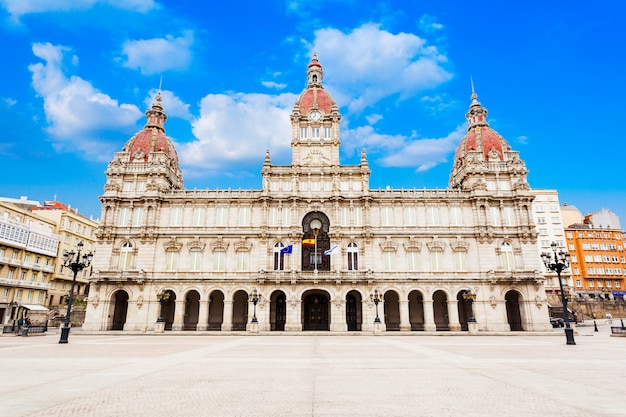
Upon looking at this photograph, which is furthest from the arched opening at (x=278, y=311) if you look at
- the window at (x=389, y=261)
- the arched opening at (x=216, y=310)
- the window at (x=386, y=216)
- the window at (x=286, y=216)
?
the window at (x=386, y=216)

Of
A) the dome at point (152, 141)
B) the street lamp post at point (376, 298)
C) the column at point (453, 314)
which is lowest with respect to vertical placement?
the column at point (453, 314)

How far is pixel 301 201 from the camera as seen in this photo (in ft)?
170

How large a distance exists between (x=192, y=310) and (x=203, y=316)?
4.21 meters

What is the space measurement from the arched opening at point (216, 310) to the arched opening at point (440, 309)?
29.1 metres

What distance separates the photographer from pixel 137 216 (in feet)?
169

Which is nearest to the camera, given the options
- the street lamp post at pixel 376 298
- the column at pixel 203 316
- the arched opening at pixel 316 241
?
the street lamp post at pixel 376 298

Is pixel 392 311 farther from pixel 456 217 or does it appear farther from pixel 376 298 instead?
pixel 456 217

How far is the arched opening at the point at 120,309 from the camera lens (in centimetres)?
5084

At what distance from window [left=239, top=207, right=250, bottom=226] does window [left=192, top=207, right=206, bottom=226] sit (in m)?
5.08

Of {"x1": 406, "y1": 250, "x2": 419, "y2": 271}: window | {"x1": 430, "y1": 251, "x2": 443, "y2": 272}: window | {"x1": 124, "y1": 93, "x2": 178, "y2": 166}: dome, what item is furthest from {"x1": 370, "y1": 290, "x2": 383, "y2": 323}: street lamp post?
{"x1": 124, "y1": 93, "x2": 178, "y2": 166}: dome

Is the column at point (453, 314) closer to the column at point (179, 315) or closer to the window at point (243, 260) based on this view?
the window at point (243, 260)
